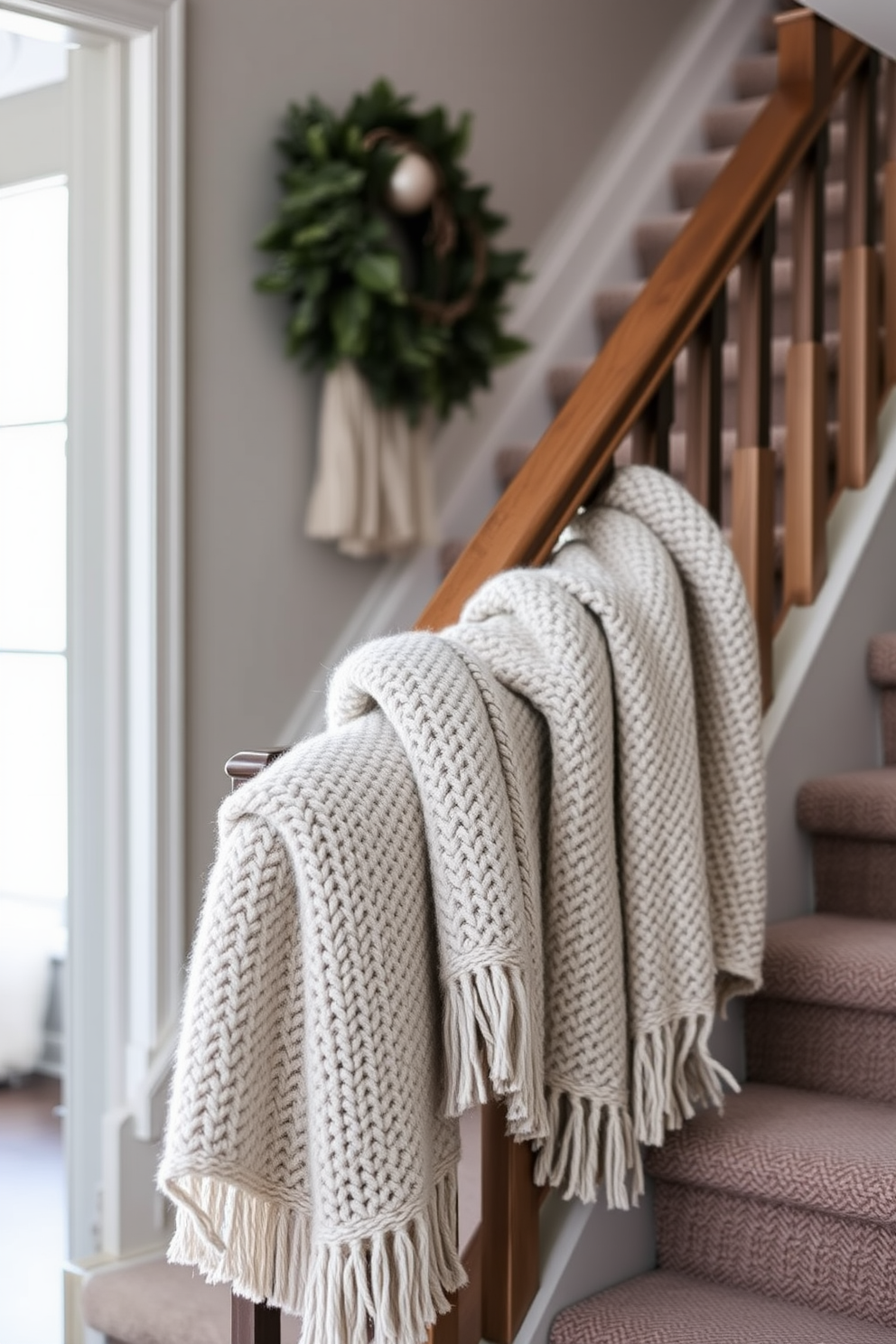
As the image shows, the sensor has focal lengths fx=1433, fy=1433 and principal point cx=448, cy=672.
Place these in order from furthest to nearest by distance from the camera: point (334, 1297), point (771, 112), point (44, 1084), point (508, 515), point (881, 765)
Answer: point (44, 1084) → point (881, 765) → point (771, 112) → point (508, 515) → point (334, 1297)

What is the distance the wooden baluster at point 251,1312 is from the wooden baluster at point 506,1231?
0.87 feet

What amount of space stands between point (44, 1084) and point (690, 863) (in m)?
2.54

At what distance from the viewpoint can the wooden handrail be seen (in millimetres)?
1526

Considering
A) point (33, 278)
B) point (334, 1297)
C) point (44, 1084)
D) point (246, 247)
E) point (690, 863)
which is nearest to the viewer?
point (334, 1297)

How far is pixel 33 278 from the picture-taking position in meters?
3.04

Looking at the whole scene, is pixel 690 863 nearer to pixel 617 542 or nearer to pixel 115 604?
pixel 617 542

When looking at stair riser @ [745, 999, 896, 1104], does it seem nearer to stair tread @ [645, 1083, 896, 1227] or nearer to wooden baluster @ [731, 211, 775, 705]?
stair tread @ [645, 1083, 896, 1227]

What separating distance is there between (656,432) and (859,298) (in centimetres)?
68

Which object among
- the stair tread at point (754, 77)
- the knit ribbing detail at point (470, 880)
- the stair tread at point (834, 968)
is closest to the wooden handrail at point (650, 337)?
the knit ribbing detail at point (470, 880)

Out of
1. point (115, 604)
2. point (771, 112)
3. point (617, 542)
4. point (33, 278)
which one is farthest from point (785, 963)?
point (33, 278)

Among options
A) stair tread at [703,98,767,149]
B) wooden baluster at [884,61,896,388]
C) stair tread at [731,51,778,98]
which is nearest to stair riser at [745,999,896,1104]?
wooden baluster at [884,61,896,388]

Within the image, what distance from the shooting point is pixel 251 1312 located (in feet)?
3.97

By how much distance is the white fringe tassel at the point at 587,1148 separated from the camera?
1362 millimetres

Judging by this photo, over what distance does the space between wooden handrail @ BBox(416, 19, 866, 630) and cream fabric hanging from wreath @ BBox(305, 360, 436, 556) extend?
1041mm
